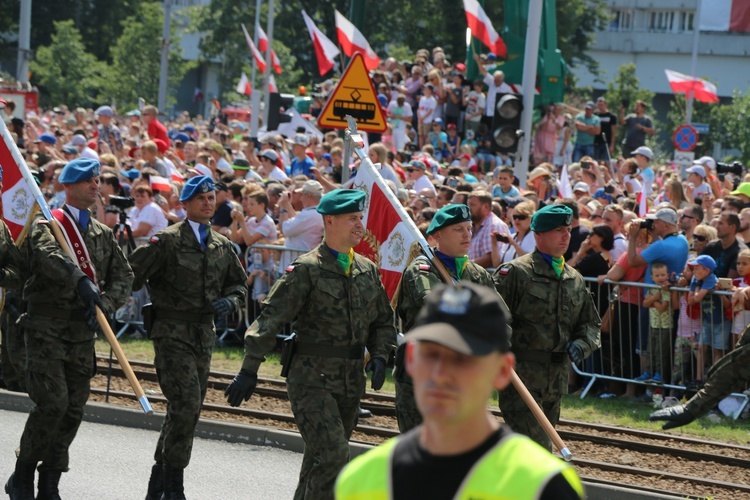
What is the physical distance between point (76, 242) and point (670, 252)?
244 inches

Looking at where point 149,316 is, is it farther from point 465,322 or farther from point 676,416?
point 465,322

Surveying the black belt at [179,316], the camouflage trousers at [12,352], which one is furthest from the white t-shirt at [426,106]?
the black belt at [179,316]

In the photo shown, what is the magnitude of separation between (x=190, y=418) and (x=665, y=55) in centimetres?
6722

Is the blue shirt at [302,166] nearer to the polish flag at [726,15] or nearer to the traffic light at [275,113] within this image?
the traffic light at [275,113]

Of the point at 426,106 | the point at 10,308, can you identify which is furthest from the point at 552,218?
the point at 426,106

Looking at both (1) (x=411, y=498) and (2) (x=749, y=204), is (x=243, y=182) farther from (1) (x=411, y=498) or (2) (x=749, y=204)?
(1) (x=411, y=498)

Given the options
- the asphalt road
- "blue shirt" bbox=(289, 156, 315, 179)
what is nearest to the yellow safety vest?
the asphalt road

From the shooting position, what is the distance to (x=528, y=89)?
17.2 meters

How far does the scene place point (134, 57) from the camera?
5162 cm

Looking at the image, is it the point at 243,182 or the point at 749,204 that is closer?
the point at 749,204

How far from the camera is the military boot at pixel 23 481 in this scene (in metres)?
8.38

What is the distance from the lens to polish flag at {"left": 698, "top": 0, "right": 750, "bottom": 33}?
41375 mm

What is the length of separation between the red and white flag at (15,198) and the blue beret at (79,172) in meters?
0.29

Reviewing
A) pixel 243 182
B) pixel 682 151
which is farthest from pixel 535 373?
pixel 682 151
